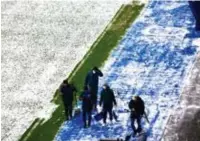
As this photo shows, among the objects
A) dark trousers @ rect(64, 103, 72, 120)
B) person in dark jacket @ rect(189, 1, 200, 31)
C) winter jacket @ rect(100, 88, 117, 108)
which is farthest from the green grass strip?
person in dark jacket @ rect(189, 1, 200, 31)

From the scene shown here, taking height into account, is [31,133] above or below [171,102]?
above

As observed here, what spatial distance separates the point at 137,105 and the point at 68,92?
8.14 ft

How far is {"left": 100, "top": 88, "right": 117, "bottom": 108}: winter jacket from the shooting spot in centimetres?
1808

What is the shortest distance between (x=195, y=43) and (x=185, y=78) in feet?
9.34

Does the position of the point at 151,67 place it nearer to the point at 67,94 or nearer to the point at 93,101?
the point at 93,101

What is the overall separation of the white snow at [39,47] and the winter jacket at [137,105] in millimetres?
3594

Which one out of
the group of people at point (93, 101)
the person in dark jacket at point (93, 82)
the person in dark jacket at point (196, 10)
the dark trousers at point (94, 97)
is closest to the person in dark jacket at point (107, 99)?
the group of people at point (93, 101)

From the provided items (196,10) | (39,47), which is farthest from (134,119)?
(196,10)

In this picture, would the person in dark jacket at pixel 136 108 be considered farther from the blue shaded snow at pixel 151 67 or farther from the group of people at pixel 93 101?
the blue shaded snow at pixel 151 67

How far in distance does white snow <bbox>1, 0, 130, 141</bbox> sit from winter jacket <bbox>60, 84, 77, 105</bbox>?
1.34 meters

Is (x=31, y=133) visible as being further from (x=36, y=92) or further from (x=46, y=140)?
(x=36, y=92)

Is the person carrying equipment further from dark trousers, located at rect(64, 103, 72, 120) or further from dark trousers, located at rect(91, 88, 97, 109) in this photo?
dark trousers, located at rect(64, 103, 72, 120)

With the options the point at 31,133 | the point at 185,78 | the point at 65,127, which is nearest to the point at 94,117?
the point at 65,127

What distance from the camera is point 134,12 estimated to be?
86.5ft
